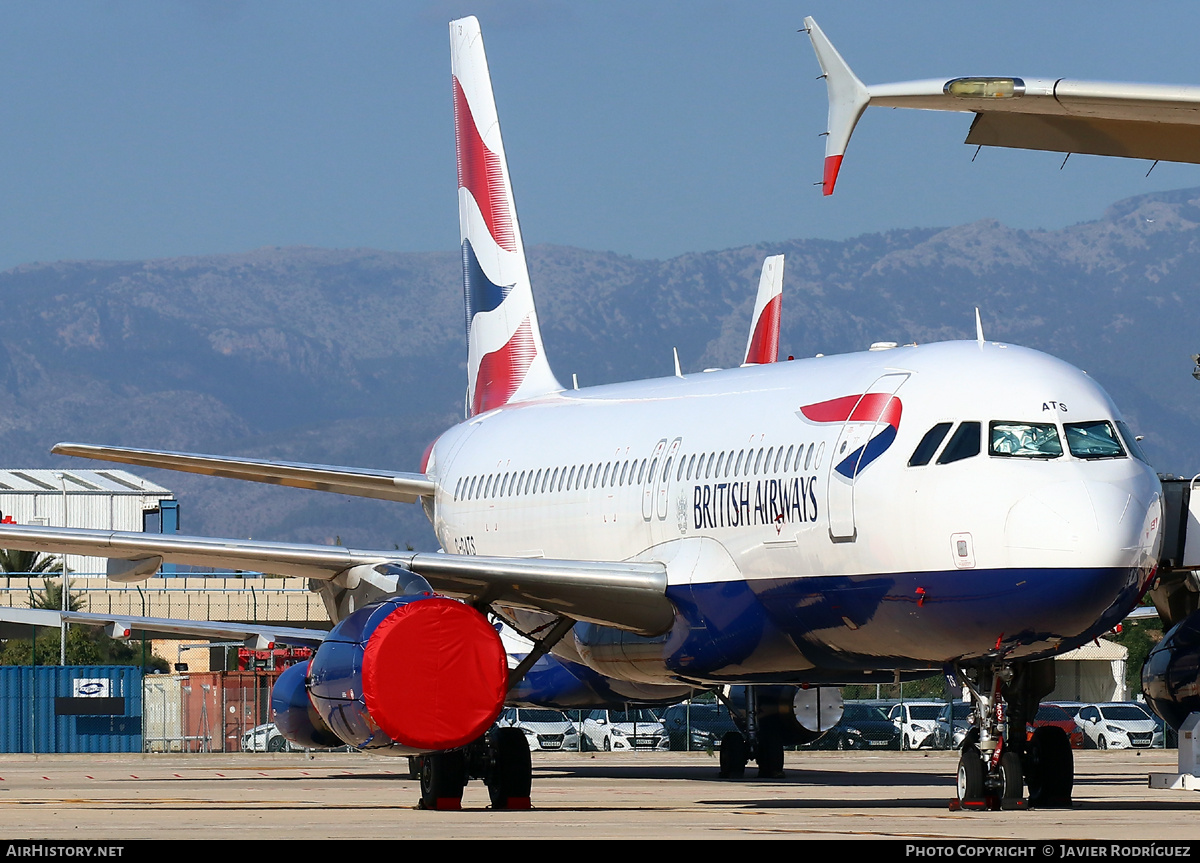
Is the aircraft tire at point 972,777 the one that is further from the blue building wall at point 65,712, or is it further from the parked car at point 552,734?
the blue building wall at point 65,712

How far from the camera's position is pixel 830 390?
18.8 m

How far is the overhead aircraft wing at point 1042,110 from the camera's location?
10.6 meters

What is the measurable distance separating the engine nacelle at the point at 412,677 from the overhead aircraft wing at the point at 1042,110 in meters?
7.16

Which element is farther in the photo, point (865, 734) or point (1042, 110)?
point (865, 734)

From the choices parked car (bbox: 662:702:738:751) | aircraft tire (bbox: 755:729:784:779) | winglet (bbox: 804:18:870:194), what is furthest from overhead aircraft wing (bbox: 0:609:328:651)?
winglet (bbox: 804:18:870:194)

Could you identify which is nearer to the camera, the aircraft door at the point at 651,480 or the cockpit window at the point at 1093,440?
the cockpit window at the point at 1093,440

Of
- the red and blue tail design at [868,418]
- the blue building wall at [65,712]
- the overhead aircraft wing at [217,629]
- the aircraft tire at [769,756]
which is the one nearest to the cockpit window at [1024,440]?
the red and blue tail design at [868,418]

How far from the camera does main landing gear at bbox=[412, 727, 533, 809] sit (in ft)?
62.3

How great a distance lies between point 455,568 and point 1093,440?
603 centimetres

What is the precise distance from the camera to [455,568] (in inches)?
765

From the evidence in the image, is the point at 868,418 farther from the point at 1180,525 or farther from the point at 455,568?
the point at 455,568

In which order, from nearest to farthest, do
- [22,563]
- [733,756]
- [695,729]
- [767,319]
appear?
1. [733,756]
2. [767,319]
3. [695,729]
4. [22,563]

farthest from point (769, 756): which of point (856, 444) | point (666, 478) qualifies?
point (856, 444)
